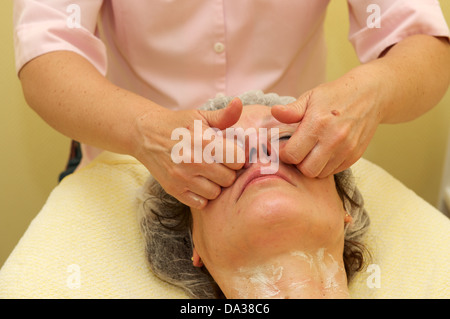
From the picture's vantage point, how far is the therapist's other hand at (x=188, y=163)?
44.6 inches

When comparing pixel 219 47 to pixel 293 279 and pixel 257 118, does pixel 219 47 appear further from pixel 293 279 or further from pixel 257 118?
pixel 293 279

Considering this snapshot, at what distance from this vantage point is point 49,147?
7.93ft

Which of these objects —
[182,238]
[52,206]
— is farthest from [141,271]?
[52,206]

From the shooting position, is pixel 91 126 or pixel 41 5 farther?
pixel 41 5

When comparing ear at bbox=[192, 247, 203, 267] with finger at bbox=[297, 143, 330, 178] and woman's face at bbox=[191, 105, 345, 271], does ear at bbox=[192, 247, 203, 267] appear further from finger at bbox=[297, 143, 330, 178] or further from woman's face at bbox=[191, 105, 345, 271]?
Result: finger at bbox=[297, 143, 330, 178]

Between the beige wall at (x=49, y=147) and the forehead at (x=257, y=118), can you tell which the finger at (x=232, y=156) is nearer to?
the forehead at (x=257, y=118)

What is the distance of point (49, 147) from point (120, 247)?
1.16 m

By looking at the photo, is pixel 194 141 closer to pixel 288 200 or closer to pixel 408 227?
pixel 288 200

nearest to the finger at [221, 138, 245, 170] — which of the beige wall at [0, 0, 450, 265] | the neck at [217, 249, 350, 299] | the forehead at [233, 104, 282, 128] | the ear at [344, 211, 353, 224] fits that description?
the forehead at [233, 104, 282, 128]

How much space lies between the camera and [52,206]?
4.91 ft

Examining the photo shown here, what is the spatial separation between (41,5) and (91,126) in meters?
0.41

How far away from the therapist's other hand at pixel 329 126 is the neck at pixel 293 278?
202mm

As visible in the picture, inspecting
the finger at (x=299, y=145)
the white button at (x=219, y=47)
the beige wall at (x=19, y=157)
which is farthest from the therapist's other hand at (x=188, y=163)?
the beige wall at (x=19, y=157)

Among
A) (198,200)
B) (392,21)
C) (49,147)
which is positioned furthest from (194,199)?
(49,147)
